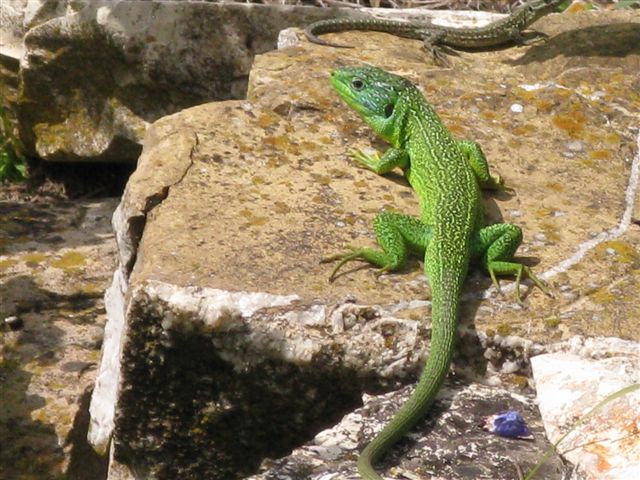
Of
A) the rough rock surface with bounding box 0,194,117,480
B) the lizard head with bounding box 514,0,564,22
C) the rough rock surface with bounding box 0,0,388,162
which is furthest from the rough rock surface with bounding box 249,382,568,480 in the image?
the rough rock surface with bounding box 0,0,388,162

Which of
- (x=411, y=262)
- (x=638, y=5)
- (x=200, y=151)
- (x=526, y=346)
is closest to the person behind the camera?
(x=526, y=346)

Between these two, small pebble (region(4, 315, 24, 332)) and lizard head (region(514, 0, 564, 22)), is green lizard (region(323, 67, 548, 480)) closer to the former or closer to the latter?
lizard head (region(514, 0, 564, 22))

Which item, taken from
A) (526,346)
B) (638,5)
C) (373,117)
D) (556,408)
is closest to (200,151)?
(373,117)

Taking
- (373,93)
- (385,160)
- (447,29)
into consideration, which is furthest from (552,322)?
(447,29)

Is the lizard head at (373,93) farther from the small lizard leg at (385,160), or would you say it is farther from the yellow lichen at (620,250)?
the yellow lichen at (620,250)

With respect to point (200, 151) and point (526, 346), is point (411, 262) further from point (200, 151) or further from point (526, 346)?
point (200, 151)

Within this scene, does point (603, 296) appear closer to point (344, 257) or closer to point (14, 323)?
point (344, 257)

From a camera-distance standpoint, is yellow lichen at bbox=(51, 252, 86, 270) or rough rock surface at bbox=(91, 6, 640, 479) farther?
yellow lichen at bbox=(51, 252, 86, 270)
